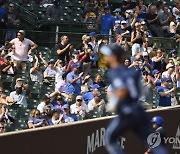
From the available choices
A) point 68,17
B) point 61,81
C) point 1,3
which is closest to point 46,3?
point 68,17

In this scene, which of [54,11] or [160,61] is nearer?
[160,61]

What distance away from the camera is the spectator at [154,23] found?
955 inches

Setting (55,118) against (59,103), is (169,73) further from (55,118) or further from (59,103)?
(55,118)

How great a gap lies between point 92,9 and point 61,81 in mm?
5801

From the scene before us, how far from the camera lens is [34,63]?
2012cm

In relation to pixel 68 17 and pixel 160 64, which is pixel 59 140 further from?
pixel 68 17

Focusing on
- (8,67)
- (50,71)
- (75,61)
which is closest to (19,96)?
(8,67)

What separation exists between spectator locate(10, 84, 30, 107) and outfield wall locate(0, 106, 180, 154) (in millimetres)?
1750

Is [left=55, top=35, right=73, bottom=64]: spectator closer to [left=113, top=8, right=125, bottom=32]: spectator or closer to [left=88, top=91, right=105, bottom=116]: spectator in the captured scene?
[left=88, top=91, right=105, bottom=116]: spectator

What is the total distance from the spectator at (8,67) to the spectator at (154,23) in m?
5.91

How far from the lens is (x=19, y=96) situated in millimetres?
18469

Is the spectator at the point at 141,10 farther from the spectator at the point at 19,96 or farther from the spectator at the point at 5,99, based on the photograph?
the spectator at the point at 5,99

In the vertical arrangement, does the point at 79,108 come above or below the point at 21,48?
below

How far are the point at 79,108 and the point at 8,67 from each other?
7.30 feet
